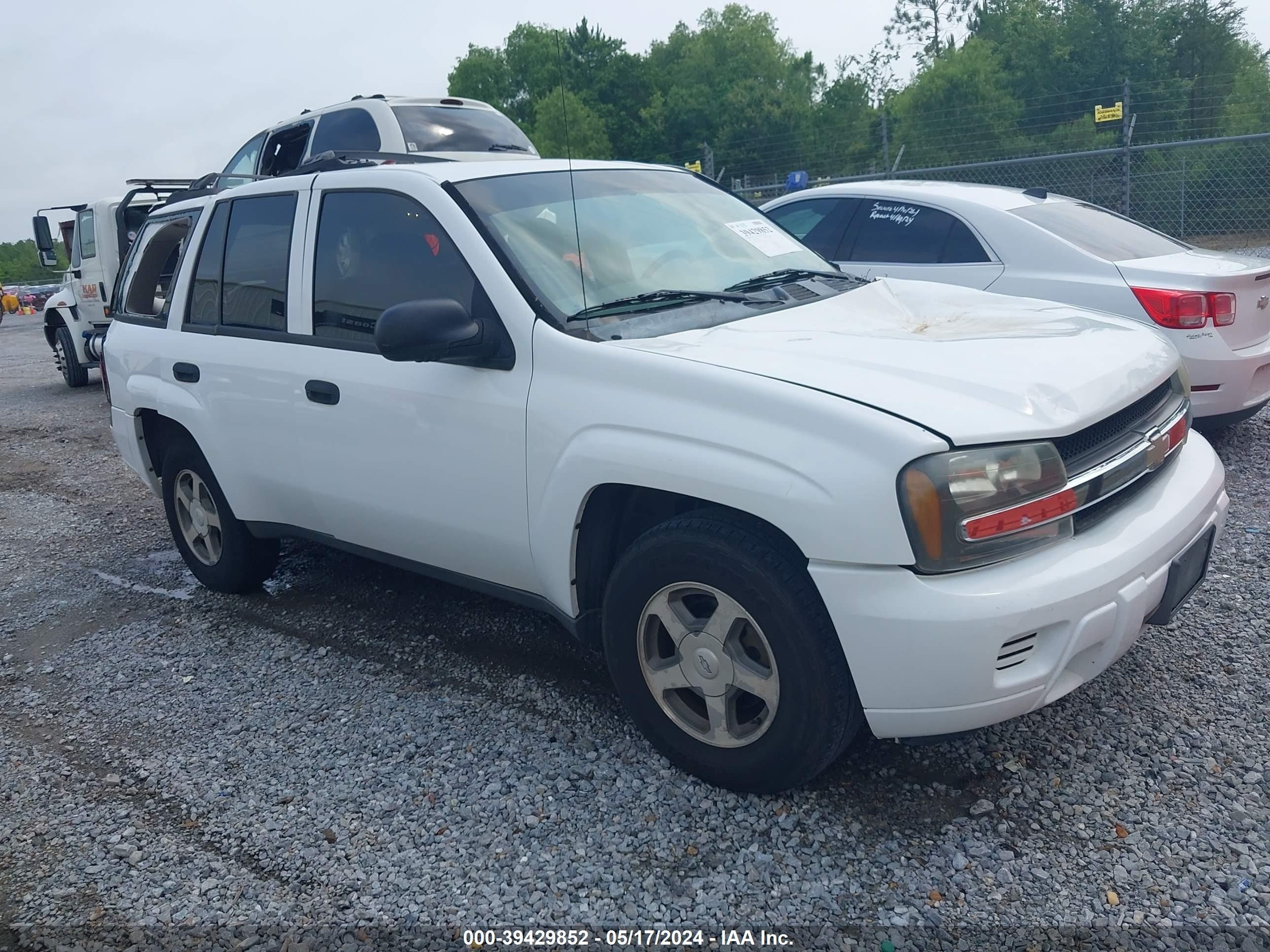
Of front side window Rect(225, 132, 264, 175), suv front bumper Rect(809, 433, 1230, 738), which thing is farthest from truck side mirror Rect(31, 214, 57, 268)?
suv front bumper Rect(809, 433, 1230, 738)

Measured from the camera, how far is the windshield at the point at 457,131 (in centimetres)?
852

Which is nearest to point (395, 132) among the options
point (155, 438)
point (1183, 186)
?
point (155, 438)

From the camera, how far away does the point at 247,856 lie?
2762 mm

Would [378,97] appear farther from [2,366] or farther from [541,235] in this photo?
[2,366]

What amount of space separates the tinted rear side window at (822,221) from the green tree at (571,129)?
1.20 m

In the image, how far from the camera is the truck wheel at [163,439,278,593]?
4520mm


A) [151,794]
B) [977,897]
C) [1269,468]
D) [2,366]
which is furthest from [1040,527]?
[2,366]

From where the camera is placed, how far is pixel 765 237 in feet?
12.8

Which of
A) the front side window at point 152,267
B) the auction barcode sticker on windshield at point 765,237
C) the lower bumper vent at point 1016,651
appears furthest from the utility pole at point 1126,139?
the lower bumper vent at point 1016,651

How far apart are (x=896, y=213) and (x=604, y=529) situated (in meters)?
Answer: 3.88

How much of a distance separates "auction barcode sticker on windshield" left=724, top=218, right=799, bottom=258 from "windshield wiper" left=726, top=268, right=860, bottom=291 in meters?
0.12

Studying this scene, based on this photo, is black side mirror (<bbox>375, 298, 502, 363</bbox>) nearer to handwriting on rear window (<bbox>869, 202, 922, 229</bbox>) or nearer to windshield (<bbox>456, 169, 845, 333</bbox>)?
windshield (<bbox>456, 169, 845, 333</bbox>)

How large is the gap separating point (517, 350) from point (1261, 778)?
2382 mm

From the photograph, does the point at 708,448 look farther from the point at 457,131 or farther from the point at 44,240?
the point at 44,240
